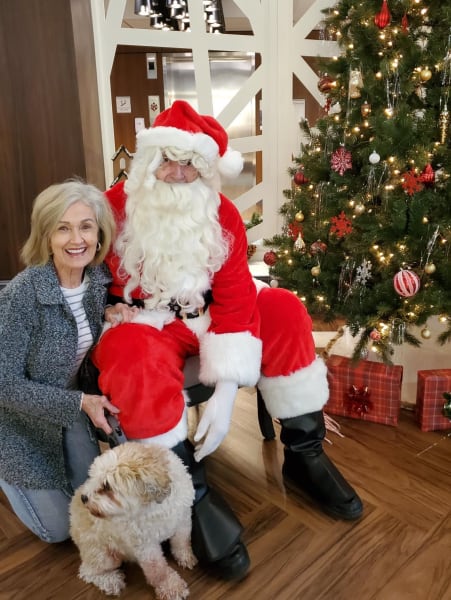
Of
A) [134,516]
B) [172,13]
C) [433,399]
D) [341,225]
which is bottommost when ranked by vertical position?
[433,399]

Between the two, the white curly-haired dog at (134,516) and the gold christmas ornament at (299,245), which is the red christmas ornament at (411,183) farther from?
the white curly-haired dog at (134,516)

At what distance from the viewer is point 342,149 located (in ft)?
7.42

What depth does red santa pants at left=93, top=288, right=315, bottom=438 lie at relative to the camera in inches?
52.9

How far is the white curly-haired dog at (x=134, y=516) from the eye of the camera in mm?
1150

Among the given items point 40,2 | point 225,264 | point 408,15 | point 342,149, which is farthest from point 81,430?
point 40,2

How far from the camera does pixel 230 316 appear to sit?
1551mm

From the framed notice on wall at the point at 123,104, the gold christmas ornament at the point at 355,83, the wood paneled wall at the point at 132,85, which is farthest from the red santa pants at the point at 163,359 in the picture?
the framed notice on wall at the point at 123,104

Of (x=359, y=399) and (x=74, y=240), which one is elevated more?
(x=74, y=240)

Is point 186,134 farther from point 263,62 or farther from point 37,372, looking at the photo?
point 263,62

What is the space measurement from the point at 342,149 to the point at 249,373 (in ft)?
4.12

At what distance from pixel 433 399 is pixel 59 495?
1.46m

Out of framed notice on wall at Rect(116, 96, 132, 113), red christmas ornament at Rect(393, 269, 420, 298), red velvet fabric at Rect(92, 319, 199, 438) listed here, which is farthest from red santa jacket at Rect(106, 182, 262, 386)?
framed notice on wall at Rect(116, 96, 132, 113)

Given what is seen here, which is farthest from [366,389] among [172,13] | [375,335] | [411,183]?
[172,13]

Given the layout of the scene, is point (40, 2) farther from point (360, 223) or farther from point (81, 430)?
point (81, 430)
